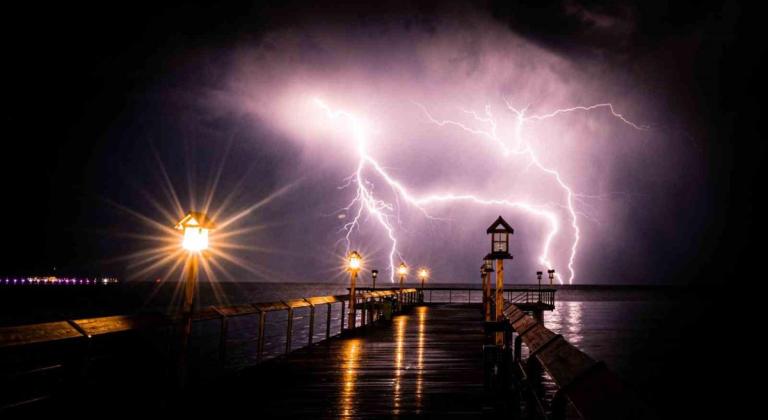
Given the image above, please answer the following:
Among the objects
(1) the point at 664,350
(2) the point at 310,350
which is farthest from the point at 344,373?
(1) the point at 664,350

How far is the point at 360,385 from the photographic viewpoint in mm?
6684

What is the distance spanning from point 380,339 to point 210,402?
23.6ft

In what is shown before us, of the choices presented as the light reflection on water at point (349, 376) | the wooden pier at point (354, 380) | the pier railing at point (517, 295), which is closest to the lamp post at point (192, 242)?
the wooden pier at point (354, 380)

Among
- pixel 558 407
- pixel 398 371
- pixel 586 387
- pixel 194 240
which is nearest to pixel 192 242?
pixel 194 240

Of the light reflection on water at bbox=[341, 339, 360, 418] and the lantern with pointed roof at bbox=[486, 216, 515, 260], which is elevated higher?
the lantern with pointed roof at bbox=[486, 216, 515, 260]

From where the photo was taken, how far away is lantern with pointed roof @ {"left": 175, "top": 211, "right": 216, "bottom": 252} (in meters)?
6.89

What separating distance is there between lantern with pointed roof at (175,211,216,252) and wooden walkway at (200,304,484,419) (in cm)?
210

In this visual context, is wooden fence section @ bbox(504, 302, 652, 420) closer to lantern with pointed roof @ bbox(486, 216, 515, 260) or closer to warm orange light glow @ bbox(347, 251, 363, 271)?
lantern with pointed roof @ bbox(486, 216, 515, 260)

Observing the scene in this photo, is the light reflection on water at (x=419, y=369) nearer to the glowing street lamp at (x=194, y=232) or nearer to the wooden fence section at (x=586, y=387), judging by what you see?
the wooden fence section at (x=586, y=387)

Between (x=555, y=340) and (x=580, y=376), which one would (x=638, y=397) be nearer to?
(x=580, y=376)

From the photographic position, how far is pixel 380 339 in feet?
40.2

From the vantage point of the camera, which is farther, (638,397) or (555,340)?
(555,340)

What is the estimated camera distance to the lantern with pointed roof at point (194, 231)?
6.89m

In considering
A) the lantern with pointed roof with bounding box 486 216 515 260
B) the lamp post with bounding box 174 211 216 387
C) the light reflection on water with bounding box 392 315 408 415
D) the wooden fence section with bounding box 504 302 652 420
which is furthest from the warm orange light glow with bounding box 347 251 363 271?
the wooden fence section with bounding box 504 302 652 420
